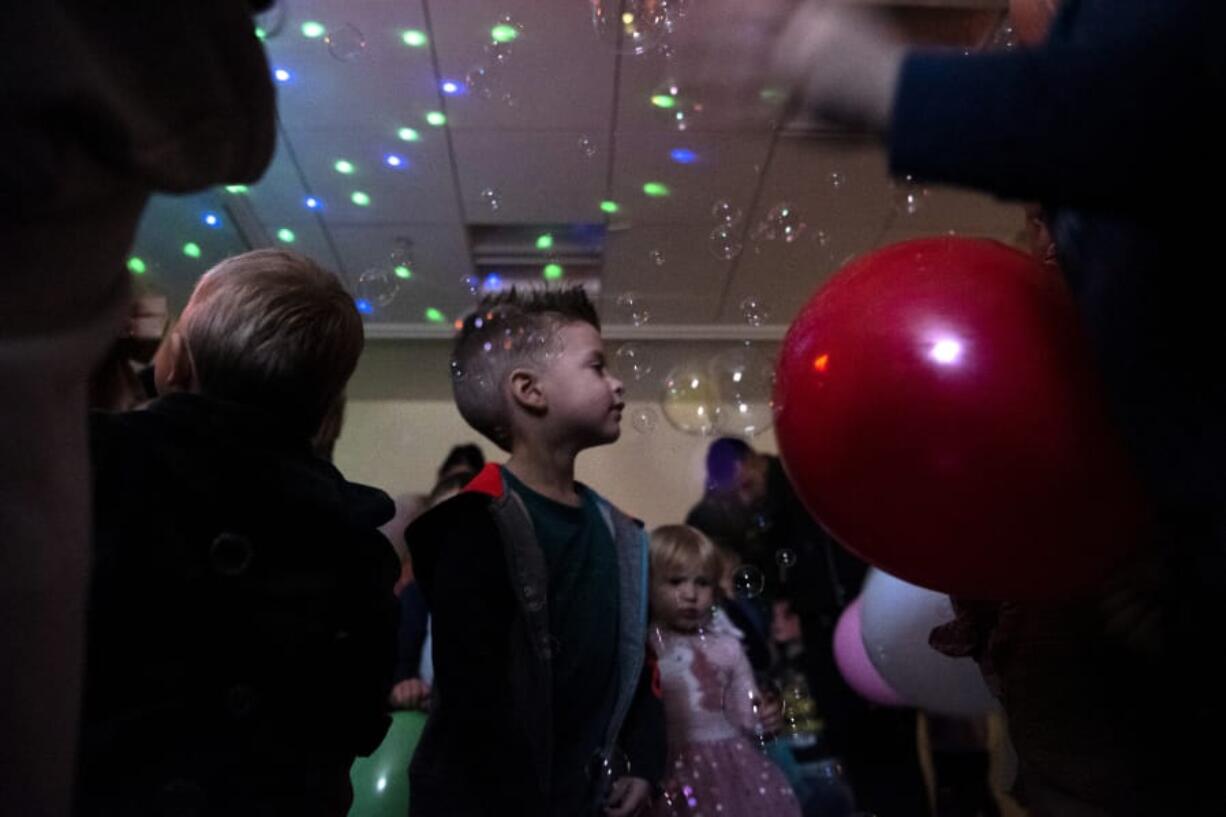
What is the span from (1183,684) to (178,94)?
766 mm

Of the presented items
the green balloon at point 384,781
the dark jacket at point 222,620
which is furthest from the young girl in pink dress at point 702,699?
the dark jacket at point 222,620

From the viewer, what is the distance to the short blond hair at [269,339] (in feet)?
3.35

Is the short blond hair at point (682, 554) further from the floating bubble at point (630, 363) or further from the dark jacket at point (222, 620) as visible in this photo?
the dark jacket at point (222, 620)

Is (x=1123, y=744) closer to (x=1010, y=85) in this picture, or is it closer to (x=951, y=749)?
(x=1010, y=85)

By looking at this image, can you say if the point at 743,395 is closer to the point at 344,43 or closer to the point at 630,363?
the point at 630,363

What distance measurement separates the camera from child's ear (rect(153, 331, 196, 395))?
3.47 feet

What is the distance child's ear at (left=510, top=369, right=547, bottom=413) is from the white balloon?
0.60 metres

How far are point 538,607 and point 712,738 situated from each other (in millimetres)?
486

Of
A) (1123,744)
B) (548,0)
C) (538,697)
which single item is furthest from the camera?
(548,0)

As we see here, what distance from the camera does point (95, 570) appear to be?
2.83 feet

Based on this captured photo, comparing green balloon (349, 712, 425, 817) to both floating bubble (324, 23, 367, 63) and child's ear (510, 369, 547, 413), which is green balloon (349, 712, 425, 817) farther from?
floating bubble (324, 23, 367, 63)

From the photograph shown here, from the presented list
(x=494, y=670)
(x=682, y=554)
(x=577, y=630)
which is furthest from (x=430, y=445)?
(x=494, y=670)

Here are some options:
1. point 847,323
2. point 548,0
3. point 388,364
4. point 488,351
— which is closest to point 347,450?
point 388,364

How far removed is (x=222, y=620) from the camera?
92 cm
